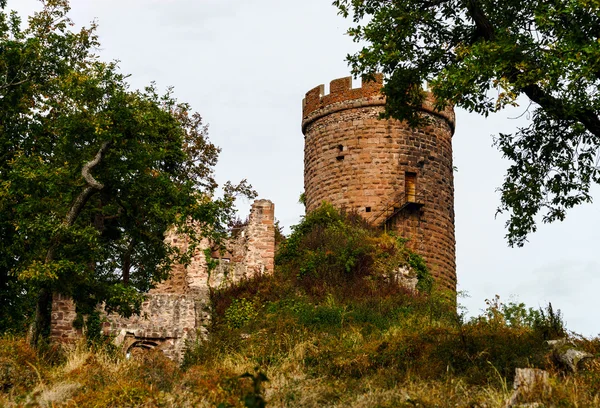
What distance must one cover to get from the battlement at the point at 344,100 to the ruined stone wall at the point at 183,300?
6.69 meters

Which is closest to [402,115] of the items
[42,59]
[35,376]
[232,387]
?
[232,387]

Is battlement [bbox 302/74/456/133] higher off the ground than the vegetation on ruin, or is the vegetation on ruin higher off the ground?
battlement [bbox 302/74/456/133]

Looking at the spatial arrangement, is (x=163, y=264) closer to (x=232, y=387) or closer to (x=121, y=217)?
(x=121, y=217)

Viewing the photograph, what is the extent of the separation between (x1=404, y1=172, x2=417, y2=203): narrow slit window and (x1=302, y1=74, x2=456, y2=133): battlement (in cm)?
242

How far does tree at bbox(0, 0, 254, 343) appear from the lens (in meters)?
19.1

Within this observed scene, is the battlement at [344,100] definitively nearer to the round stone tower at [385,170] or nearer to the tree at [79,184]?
the round stone tower at [385,170]

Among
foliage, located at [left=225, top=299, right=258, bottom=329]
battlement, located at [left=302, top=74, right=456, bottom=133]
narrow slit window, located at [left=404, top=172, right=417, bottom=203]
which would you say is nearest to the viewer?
foliage, located at [left=225, top=299, right=258, bottom=329]

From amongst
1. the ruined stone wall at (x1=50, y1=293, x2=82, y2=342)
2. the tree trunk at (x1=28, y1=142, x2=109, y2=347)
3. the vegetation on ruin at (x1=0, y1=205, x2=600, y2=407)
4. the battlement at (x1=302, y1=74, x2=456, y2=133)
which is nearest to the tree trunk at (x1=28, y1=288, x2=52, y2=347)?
the tree trunk at (x1=28, y1=142, x2=109, y2=347)

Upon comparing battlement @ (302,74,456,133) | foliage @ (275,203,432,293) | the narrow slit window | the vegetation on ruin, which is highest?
battlement @ (302,74,456,133)

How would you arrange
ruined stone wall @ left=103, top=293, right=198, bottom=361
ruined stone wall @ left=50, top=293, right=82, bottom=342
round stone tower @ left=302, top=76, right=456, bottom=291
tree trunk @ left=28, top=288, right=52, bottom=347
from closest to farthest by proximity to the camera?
1. tree trunk @ left=28, top=288, right=52, bottom=347
2. ruined stone wall @ left=50, top=293, right=82, bottom=342
3. ruined stone wall @ left=103, top=293, right=198, bottom=361
4. round stone tower @ left=302, top=76, right=456, bottom=291

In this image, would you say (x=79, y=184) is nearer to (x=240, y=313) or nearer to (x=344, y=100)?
(x=240, y=313)

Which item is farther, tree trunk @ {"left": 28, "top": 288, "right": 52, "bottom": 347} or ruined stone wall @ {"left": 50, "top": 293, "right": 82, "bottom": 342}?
ruined stone wall @ {"left": 50, "top": 293, "right": 82, "bottom": 342}

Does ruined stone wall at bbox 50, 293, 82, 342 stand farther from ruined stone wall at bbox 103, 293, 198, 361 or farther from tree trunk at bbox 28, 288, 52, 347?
ruined stone wall at bbox 103, 293, 198, 361

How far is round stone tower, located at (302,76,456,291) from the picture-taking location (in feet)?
97.4
